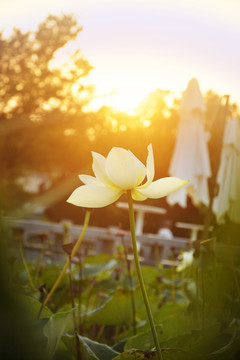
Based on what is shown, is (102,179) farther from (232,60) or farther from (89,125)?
(89,125)

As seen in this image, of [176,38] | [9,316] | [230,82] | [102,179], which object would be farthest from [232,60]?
[9,316]

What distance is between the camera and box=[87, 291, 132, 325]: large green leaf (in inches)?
50.3

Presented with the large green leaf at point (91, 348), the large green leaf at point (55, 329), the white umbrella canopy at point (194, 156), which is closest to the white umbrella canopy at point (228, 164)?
the white umbrella canopy at point (194, 156)

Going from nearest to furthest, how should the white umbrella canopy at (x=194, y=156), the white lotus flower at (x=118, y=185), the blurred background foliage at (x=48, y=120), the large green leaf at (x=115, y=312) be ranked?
the white lotus flower at (x=118, y=185) < the large green leaf at (x=115, y=312) < the white umbrella canopy at (x=194, y=156) < the blurred background foliage at (x=48, y=120)

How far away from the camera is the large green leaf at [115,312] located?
4.19 ft

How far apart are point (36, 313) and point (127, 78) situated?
212 cm

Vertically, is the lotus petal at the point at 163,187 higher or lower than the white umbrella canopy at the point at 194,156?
lower

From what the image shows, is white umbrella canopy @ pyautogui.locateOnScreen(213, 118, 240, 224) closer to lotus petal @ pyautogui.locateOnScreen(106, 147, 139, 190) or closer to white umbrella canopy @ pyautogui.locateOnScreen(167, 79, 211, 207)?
white umbrella canopy @ pyautogui.locateOnScreen(167, 79, 211, 207)

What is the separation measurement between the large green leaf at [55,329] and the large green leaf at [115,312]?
2.31ft

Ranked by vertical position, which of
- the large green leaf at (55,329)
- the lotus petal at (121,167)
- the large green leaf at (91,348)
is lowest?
the large green leaf at (91,348)

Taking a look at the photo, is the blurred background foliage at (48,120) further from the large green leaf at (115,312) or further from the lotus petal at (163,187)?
the lotus petal at (163,187)

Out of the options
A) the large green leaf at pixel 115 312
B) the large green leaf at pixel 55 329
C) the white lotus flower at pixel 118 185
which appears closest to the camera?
the large green leaf at pixel 55 329

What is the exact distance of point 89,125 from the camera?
1714 cm

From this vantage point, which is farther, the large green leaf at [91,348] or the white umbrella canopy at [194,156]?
the white umbrella canopy at [194,156]
